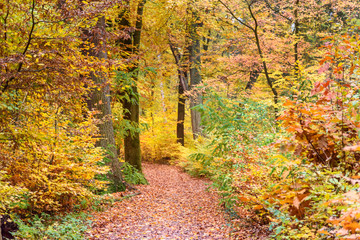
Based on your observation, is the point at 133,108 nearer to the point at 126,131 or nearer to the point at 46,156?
the point at 126,131

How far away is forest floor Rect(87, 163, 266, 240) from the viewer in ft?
16.9

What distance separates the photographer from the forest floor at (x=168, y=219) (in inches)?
203

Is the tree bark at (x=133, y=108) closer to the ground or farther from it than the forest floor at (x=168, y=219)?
farther from it

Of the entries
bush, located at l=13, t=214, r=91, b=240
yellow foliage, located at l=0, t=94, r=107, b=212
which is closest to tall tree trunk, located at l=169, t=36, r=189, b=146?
yellow foliage, located at l=0, t=94, r=107, b=212

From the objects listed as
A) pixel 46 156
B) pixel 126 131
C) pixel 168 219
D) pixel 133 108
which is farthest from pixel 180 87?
pixel 46 156

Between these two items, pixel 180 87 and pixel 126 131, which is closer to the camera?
pixel 126 131

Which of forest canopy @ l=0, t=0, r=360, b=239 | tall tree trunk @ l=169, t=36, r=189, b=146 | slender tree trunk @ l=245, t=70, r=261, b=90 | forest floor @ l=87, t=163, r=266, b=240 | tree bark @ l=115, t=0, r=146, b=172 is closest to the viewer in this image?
forest canopy @ l=0, t=0, r=360, b=239

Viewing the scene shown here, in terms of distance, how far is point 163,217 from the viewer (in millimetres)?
6465

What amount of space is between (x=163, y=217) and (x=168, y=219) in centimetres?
18

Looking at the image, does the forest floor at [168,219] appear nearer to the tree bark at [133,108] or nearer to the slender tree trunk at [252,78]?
the tree bark at [133,108]

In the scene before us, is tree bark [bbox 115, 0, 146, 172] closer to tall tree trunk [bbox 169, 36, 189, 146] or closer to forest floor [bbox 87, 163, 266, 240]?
forest floor [bbox 87, 163, 266, 240]

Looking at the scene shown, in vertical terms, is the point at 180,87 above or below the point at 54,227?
above

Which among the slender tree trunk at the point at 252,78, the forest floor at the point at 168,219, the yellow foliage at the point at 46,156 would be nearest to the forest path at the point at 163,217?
the forest floor at the point at 168,219

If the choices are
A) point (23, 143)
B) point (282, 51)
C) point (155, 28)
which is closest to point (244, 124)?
point (23, 143)
